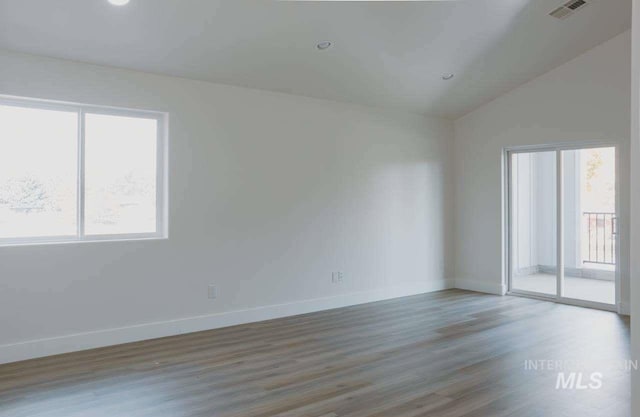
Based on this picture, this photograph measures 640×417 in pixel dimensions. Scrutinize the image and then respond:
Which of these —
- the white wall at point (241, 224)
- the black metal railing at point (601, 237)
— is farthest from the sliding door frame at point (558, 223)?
the white wall at point (241, 224)

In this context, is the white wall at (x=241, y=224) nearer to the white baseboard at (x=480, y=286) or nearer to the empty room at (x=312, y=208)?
the empty room at (x=312, y=208)

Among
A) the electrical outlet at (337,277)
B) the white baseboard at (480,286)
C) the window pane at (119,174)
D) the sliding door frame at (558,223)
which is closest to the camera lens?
the window pane at (119,174)

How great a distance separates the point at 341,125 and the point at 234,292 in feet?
7.95

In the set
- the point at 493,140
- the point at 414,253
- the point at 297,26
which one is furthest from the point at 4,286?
the point at 493,140

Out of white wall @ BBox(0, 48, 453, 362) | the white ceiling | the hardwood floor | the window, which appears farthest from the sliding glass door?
the window

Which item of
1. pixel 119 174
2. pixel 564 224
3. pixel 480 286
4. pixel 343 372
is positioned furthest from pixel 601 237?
pixel 119 174

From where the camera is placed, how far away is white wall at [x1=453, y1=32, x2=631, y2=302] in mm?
5711

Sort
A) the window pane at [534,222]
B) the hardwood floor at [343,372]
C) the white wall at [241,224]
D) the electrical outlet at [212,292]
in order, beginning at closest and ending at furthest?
the hardwood floor at [343,372], the white wall at [241,224], the electrical outlet at [212,292], the window pane at [534,222]

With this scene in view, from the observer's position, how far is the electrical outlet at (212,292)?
16.8 feet

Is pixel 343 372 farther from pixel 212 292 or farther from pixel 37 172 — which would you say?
pixel 37 172

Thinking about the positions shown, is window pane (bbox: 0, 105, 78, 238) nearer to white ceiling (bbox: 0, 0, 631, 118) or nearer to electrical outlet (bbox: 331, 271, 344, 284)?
white ceiling (bbox: 0, 0, 631, 118)

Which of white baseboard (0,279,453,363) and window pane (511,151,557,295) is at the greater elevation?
window pane (511,151,557,295)

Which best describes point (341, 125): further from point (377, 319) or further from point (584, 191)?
point (584, 191)

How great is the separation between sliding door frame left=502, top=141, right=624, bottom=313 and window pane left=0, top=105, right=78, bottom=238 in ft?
17.8
